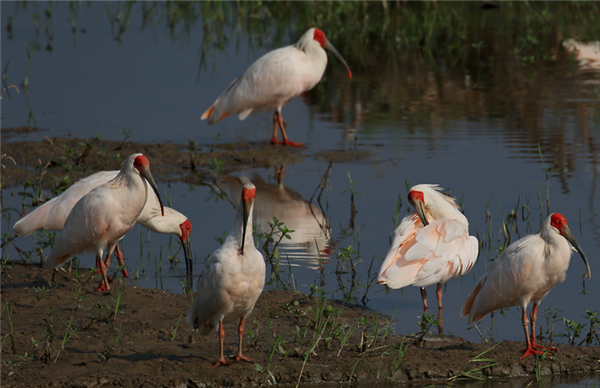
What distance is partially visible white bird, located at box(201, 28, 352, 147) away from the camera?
11.3 metres

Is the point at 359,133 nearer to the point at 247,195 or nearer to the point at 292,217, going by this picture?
Result: the point at 292,217

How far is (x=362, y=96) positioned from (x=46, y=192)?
19.7 ft

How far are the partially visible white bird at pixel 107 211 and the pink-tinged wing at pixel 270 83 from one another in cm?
514

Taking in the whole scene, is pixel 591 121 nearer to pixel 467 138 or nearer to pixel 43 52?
pixel 467 138

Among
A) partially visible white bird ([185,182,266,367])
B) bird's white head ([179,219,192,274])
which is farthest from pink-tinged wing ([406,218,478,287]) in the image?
bird's white head ([179,219,192,274])

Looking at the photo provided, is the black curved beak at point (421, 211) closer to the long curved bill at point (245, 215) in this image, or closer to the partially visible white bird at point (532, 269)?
the partially visible white bird at point (532, 269)

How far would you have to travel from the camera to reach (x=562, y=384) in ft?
15.9

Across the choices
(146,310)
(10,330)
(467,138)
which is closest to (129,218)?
(146,310)

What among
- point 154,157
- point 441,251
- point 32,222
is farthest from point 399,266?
point 154,157

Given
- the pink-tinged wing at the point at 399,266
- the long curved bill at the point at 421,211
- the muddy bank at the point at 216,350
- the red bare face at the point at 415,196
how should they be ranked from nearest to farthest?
the muddy bank at the point at 216,350 < the pink-tinged wing at the point at 399,266 < the long curved bill at the point at 421,211 < the red bare face at the point at 415,196

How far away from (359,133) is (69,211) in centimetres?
535

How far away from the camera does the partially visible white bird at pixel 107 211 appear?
627cm

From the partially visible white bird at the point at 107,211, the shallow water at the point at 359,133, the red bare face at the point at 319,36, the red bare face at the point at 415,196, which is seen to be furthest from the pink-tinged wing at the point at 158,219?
the red bare face at the point at 319,36

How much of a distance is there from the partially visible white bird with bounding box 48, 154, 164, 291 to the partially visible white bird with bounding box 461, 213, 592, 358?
100 inches
